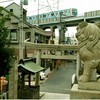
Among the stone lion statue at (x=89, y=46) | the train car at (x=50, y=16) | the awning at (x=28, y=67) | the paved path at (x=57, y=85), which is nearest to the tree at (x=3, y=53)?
the awning at (x=28, y=67)

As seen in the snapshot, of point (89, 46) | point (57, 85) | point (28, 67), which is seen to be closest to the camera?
point (89, 46)

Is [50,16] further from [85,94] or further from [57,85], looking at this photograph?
[85,94]

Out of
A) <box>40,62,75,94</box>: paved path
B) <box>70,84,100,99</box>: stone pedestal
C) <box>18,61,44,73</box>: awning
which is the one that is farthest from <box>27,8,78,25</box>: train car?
<box>70,84,100,99</box>: stone pedestal

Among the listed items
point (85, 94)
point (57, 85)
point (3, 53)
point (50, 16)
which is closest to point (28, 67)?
point (3, 53)

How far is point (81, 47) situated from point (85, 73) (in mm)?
646

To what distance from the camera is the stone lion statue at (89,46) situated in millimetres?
5605

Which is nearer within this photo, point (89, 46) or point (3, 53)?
point (89, 46)

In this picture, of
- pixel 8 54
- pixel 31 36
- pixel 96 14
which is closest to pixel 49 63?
pixel 31 36

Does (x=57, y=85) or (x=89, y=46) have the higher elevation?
(x=89, y=46)

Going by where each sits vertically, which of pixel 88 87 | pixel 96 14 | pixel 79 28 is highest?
pixel 96 14

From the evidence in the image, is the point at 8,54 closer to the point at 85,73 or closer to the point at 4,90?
the point at 4,90

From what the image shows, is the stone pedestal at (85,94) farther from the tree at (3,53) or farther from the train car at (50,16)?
the train car at (50,16)

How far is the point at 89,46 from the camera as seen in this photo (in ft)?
18.5

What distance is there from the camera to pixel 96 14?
148ft
